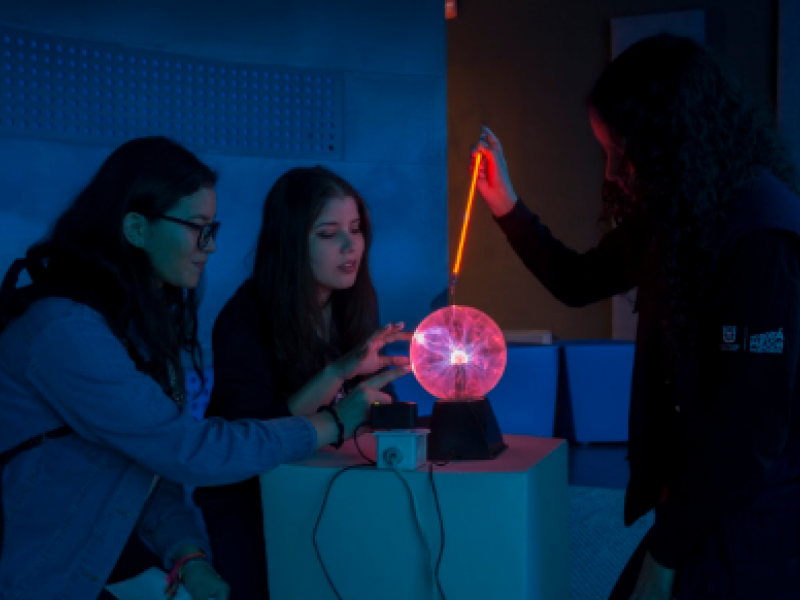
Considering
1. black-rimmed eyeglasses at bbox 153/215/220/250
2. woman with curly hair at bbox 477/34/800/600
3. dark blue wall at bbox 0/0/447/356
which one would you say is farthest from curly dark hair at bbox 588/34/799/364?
dark blue wall at bbox 0/0/447/356

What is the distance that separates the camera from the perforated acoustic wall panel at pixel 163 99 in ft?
10.4

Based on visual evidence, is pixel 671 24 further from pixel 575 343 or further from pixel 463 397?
pixel 463 397

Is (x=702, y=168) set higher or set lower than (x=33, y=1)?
lower

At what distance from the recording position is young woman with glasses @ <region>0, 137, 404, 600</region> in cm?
135

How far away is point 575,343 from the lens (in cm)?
463

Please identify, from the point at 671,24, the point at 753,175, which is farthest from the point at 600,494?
the point at 671,24

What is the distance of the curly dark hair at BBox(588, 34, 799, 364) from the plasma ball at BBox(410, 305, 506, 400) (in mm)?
416

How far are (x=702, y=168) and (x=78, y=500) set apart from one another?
1265 mm

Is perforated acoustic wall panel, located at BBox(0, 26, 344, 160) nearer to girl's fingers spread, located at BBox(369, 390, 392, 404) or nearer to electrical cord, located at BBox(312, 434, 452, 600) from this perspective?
girl's fingers spread, located at BBox(369, 390, 392, 404)

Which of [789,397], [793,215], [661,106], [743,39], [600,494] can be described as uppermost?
[743,39]

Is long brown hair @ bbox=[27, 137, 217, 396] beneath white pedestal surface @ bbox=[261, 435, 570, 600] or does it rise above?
above

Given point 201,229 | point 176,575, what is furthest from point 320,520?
point 201,229

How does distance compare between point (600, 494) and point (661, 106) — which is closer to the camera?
point (661, 106)

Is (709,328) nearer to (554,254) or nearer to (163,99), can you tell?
(554,254)
